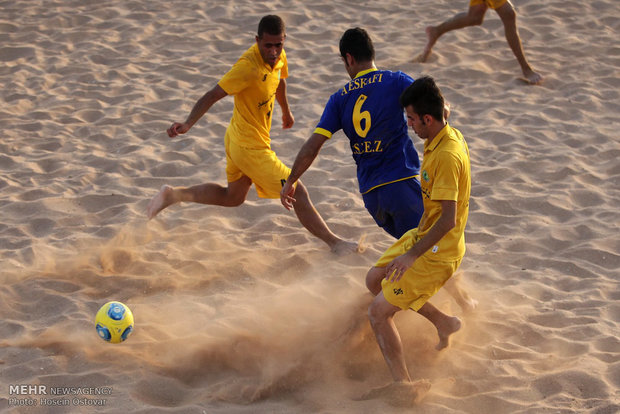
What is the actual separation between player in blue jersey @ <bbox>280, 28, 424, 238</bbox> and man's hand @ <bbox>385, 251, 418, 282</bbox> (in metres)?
0.84

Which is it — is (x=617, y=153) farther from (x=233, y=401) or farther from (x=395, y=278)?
(x=233, y=401)

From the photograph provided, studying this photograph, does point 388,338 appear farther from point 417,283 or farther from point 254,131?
point 254,131

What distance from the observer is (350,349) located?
4355 mm

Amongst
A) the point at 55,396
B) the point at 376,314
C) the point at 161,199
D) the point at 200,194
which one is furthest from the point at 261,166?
the point at 55,396

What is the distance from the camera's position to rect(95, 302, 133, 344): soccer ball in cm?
421

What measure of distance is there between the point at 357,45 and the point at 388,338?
5.64ft

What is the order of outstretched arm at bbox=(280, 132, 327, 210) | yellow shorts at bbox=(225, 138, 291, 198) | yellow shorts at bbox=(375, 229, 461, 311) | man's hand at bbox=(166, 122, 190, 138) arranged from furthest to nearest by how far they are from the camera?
yellow shorts at bbox=(225, 138, 291, 198) → man's hand at bbox=(166, 122, 190, 138) → outstretched arm at bbox=(280, 132, 327, 210) → yellow shorts at bbox=(375, 229, 461, 311)

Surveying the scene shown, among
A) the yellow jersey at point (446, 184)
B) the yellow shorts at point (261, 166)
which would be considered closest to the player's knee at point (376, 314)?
the yellow jersey at point (446, 184)

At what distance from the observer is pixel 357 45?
4.39 m

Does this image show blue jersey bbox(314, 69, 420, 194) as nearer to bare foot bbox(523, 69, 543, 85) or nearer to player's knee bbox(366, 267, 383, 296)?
player's knee bbox(366, 267, 383, 296)

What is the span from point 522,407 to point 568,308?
1.19 metres

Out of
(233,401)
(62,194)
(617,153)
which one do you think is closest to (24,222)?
(62,194)

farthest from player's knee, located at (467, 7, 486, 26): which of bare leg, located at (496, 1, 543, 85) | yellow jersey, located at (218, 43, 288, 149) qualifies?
yellow jersey, located at (218, 43, 288, 149)

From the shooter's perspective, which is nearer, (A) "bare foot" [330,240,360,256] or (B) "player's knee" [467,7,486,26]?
(A) "bare foot" [330,240,360,256]
